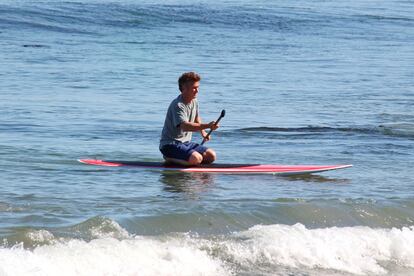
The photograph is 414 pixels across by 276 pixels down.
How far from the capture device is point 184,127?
12.0 metres

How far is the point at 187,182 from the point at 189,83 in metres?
1.15

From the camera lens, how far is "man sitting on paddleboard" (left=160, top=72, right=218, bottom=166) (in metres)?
11.9

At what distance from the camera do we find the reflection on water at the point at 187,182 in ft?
37.6

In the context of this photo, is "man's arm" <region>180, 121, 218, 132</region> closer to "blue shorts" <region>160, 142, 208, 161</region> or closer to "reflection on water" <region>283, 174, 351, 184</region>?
"blue shorts" <region>160, 142, 208, 161</region>

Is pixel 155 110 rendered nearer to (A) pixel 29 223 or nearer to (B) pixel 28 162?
(B) pixel 28 162

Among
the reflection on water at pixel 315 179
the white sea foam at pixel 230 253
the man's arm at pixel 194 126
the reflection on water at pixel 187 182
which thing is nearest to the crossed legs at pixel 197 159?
the reflection on water at pixel 187 182

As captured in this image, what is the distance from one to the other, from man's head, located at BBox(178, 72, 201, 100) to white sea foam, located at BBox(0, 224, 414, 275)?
2757mm

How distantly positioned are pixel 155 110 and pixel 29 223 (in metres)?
9.40

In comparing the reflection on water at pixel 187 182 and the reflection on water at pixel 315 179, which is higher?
the reflection on water at pixel 187 182

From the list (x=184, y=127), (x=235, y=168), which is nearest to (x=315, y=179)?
(x=235, y=168)

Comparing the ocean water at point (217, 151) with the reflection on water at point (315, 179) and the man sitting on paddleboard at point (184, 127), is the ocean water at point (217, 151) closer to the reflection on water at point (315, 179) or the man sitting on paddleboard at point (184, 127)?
the reflection on water at point (315, 179)

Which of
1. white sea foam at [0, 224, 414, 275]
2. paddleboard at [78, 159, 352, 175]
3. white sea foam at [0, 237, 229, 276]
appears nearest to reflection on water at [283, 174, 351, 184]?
paddleboard at [78, 159, 352, 175]

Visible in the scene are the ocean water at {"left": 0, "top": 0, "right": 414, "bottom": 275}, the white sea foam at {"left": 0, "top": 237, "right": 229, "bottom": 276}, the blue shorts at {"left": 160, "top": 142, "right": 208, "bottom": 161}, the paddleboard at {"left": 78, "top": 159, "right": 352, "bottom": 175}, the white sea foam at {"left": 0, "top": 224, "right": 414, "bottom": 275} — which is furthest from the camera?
the paddleboard at {"left": 78, "top": 159, "right": 352, "bottom": 175}

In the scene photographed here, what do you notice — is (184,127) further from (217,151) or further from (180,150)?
(217,151)
